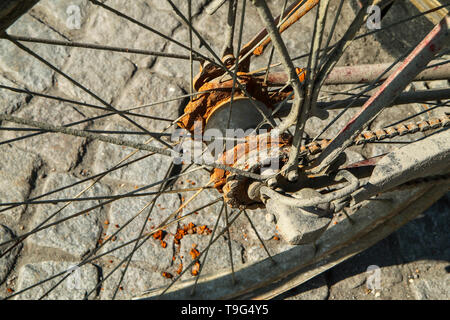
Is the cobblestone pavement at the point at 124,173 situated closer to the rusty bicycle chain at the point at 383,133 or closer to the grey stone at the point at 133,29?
the grey stone at the point at 133,29

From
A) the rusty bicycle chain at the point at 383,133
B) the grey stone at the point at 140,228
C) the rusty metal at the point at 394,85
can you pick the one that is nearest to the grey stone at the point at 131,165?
the grey stone at the point at 140,228

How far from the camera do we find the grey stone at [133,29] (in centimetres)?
267

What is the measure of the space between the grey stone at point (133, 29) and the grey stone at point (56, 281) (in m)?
1.15

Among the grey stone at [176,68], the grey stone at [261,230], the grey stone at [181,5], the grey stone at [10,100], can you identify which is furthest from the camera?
the grey stone at [181,5]

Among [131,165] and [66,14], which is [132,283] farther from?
[66,14]

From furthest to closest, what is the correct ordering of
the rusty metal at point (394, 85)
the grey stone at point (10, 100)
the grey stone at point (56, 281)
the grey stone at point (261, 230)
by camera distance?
the grey stone at point (10, 100) → the grey stone at point (261, 230) → the grey stone at point (56, 281) → the rusty metal at point (394, 85)

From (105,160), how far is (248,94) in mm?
1139

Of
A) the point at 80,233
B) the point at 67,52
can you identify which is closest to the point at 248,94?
the point at 80,233

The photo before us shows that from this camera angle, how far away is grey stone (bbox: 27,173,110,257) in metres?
2.13

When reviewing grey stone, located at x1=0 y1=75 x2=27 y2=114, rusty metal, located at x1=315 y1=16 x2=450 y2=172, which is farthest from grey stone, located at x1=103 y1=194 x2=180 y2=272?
rusty metal, located at x1=315 y1=16 x2=450 y2=172

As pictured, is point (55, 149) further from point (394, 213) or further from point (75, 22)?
point (394, 213)

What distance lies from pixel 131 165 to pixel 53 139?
0.40 meters

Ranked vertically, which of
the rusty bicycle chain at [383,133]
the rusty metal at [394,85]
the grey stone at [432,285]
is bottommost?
the grey stone at [432,285]
